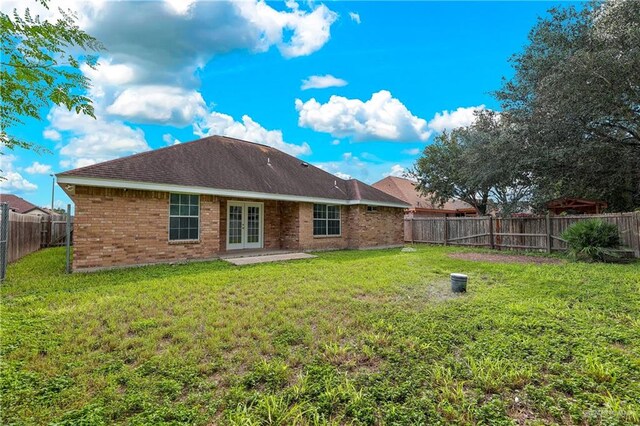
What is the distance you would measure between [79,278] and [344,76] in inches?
511

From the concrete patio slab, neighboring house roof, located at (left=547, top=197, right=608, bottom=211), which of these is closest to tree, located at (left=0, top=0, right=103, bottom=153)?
the concrete patio slab

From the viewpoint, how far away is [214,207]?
10945 mm

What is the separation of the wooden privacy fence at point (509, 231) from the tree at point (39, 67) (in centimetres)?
1554

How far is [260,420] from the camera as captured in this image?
2402 millimetres

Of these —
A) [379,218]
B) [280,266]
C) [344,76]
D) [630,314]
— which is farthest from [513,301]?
[344,76]

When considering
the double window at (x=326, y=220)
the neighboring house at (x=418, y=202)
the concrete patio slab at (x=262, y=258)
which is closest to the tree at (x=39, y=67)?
the concrete patio slab at (x=262, y=258)

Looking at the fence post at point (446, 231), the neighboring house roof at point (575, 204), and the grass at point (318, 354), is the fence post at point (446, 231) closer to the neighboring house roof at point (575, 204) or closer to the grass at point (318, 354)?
the neighboring house roof at point (575, 204)

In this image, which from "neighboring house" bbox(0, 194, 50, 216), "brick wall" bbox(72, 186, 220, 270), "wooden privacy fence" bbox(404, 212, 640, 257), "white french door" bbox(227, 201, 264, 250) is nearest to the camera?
"brick wall" bbox(72, 186, 220, 270)

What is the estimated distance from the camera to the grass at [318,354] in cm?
253

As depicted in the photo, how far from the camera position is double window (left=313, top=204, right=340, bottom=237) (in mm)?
14273

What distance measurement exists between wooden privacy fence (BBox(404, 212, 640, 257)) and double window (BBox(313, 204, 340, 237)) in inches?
243

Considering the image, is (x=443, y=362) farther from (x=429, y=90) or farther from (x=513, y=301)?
(x=429, y=90)

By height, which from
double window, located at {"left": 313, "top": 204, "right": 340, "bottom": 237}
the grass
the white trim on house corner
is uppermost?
the white trim on house corner

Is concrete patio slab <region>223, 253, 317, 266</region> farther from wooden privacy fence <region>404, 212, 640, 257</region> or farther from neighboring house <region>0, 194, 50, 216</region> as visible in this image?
neighboring house <region>0, 194, 50, 216</region>
